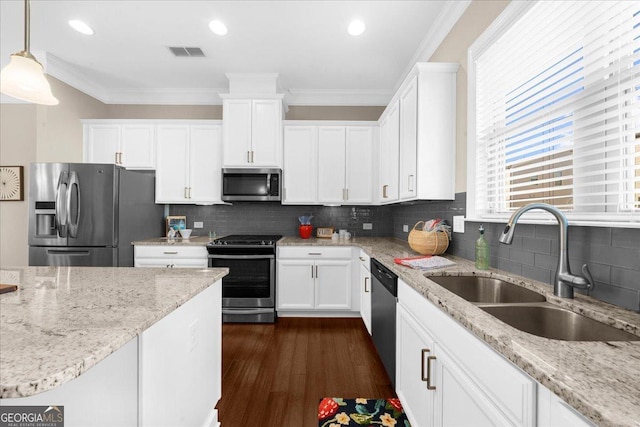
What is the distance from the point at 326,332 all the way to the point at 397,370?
1.29m

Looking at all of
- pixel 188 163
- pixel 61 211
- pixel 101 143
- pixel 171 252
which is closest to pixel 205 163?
pixel 188 163

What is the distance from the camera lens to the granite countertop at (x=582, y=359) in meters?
0.52

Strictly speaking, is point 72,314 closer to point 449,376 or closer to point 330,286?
point 449,376

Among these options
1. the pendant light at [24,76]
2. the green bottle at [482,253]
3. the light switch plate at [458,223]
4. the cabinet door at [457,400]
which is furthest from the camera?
the light switch plate at [458,223]

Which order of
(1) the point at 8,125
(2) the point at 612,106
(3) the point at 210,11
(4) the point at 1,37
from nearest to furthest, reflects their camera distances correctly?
(2) the point at 612,106 → (3) the point at 210,11 → (4) the point at 1,37 → (1) the point at 8,125

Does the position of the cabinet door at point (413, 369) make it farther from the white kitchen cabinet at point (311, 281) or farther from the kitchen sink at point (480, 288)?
the white kitchen cabinet at point (311, 281)

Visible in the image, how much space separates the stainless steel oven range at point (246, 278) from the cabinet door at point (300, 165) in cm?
77

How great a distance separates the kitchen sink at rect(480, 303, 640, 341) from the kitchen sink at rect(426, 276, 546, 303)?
0.29 meters

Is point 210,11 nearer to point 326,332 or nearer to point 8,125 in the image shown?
point 8,125

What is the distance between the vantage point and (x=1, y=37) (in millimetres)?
2891

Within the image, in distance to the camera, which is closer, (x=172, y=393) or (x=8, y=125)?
(x=172, y=393)

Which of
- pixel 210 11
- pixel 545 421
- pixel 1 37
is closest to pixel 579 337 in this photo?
pixel 545 421

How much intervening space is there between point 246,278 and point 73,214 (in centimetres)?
176

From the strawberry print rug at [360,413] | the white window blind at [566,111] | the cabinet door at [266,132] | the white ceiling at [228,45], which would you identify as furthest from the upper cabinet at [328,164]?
the strawberry print rug at [360,413]
